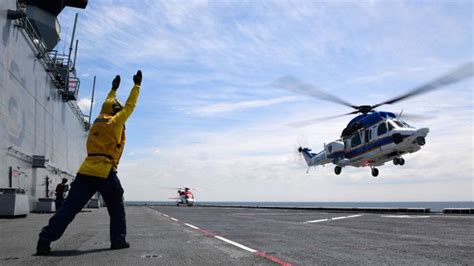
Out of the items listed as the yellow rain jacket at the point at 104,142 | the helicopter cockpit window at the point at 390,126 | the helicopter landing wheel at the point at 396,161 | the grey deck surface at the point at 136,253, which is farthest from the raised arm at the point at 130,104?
the helicopter landing wheel at the point at 396,161

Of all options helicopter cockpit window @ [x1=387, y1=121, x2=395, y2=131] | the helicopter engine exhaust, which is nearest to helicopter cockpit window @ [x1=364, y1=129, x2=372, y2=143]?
helicopter cockpit window @ [x1=387, y1=121, x2=395, y2=131]

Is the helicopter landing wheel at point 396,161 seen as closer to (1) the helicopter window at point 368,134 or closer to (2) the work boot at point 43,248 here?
(1) the helicopter window at point 368,134

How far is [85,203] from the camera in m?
6.39

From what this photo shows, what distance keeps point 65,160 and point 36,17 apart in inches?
534

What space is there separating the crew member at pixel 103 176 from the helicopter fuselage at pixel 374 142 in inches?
869

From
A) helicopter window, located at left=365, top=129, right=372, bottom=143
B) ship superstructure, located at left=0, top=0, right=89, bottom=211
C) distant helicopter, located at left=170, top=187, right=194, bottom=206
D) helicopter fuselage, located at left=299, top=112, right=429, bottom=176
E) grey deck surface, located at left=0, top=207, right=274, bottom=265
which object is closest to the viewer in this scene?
grey deck surface, located at left=0, top=207, right=274, bottom=265

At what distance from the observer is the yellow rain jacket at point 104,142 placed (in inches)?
251

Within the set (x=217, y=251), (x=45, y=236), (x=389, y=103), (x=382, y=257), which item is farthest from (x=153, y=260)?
(x=389, y=103)

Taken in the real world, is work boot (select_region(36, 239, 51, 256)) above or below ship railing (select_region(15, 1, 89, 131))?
below

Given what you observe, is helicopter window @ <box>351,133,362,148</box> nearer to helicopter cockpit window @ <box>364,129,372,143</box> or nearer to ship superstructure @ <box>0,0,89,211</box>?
helicopter cockpit window @ <box>364,129,372,143</box>

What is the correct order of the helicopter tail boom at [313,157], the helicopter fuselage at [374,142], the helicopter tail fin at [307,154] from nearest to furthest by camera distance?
the helicopter fuselage at [374,142], the helicopter tail boom at [313,157], the helicopter tail fin at [307,154]

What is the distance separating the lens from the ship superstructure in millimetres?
21281

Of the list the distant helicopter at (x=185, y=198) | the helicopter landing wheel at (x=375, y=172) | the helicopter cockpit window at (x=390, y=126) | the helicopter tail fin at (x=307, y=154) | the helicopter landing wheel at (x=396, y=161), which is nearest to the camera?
the helicopter cockpit window at (x=390, y=126)

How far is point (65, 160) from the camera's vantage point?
4094cm
